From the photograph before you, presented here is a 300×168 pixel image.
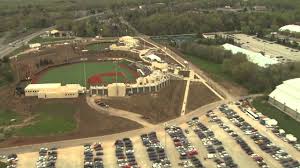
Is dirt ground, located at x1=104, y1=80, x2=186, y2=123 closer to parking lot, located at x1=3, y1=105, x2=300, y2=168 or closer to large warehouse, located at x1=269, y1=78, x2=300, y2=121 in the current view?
parking lot, located at x1=3, y1=105, x2=300, y2=168

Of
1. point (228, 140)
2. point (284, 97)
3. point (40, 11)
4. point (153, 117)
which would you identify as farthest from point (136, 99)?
point (40, 11)

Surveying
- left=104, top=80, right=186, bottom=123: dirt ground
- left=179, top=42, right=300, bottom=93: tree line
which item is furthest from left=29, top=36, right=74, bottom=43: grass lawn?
left=104, top=80, right=186, bottom=123: dirt ground

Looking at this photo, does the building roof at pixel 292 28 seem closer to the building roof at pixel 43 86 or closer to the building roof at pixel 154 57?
the building roof at pixel 154 57

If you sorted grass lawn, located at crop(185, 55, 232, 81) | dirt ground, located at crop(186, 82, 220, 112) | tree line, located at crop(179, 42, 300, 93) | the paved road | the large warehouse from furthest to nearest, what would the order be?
the paved road < grass lawn, located at crop(185, 55, 232, 81) < tree line, located at crop(179, 42, 300, 93) < dirt ground, located at crop(186, 82, 220, 112) < the large warehouse

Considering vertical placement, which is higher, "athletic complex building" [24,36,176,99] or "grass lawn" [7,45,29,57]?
"grass lawn" [7,45,29,57]

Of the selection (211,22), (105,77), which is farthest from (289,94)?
(211,22)

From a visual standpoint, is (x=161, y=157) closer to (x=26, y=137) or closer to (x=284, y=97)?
(x=26, y=137)
